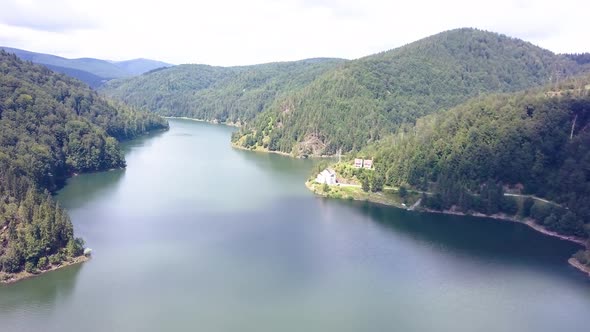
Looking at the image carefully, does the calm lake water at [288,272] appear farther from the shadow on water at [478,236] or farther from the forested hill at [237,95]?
the forested hill at [237,95]

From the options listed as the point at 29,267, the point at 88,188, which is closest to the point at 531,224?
the point at 29,267

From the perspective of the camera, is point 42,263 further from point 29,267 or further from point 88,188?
point 88,188

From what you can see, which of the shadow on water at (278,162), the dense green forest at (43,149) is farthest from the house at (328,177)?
the dense green forest at (43,149)

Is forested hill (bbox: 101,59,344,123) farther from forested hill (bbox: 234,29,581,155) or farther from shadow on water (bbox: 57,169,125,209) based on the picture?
shadow on water (bbox: 57,169,125,209)

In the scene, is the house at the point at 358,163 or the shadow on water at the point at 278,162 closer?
the house at the point at 358,163

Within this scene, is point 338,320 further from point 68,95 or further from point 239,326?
point 68,95
